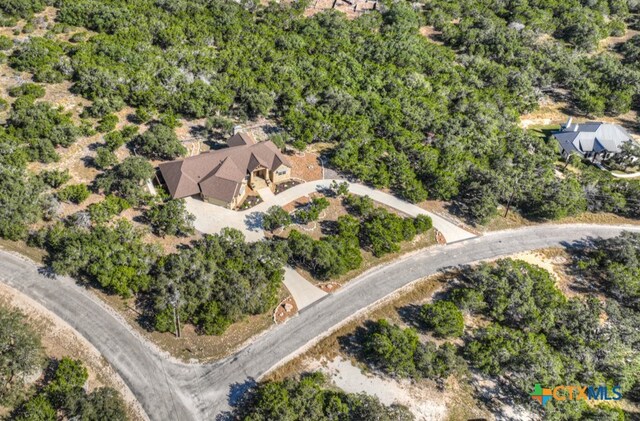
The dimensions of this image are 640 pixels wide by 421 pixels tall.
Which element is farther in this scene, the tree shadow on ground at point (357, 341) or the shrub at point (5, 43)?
the shrub at point (5, 43)

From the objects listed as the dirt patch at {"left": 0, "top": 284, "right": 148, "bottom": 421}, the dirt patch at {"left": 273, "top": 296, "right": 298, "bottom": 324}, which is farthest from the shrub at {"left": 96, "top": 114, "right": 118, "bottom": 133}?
the dirt patch at {"left": 273, "top": 296, "right": 298, "bottom": 324}

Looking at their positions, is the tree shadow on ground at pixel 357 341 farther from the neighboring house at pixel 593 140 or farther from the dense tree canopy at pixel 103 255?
the neighboring house at pixel 593 140

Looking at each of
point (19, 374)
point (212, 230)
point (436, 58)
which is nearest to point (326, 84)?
point (436, 58)

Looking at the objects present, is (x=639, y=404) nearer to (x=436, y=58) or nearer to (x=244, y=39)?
(x=436, y=58)

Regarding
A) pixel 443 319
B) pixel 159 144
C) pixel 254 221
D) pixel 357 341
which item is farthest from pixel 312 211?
pixel 159 144

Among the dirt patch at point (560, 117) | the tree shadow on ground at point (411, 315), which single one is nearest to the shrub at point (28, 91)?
the tree shadow on ground at point (411, 315)

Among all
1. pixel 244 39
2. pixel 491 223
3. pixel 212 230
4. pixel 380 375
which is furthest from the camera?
pixel 244 39

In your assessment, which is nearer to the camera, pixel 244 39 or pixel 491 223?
pixel 491 223
